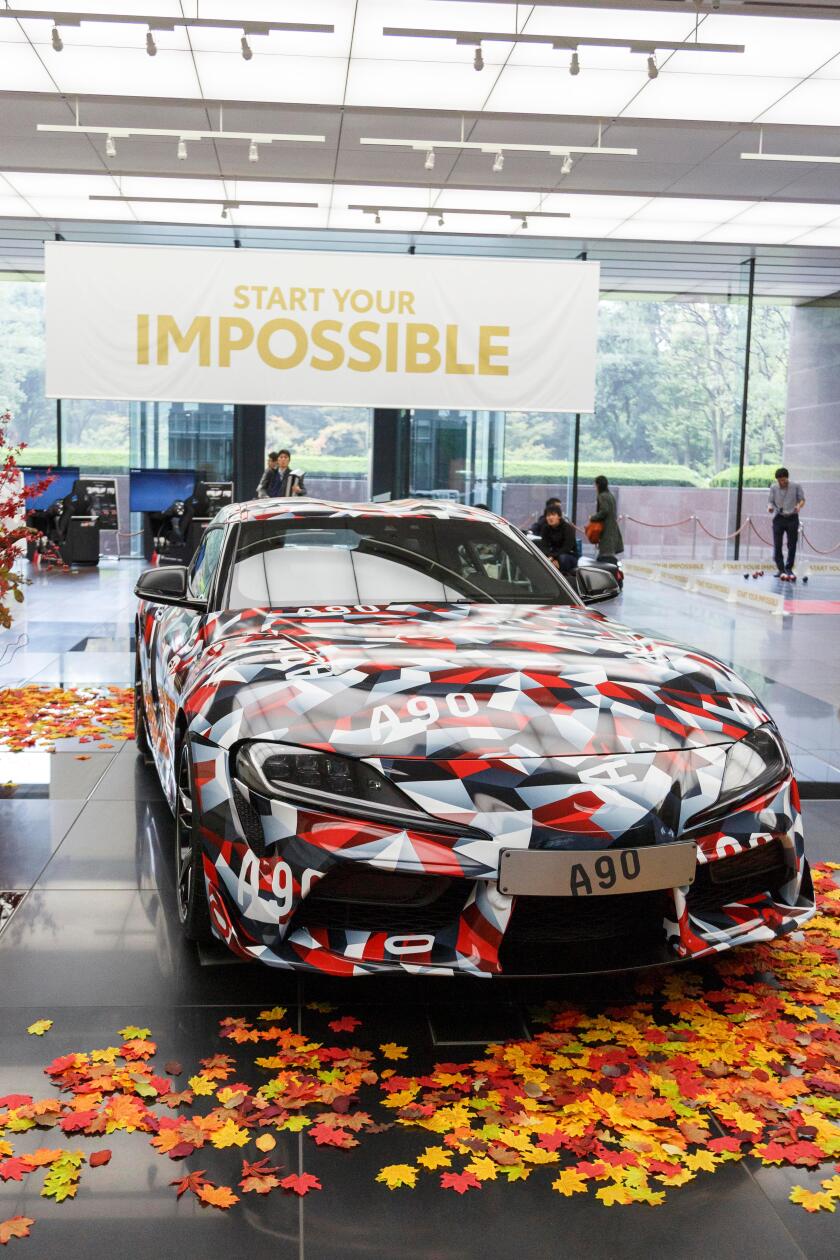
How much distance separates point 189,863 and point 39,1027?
51 cm

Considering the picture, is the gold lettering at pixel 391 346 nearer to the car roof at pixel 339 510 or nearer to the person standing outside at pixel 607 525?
the person standing outside at pixel 607 525

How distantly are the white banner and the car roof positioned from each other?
565cm

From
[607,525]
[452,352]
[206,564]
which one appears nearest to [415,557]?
[206,564]

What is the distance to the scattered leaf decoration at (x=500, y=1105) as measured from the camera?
215 cm

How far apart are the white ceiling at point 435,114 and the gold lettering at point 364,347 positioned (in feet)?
5.80

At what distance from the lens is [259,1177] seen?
6.95ft

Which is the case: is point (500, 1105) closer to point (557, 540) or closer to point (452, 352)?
point (452, 352)

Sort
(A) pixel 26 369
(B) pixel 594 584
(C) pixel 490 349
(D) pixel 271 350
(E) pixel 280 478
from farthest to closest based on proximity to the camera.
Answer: (A) pixel 26 369, (E) pixel 280 478, (C) pixel 490 349, (D) pixel 271 350, (B) pixel 594 584

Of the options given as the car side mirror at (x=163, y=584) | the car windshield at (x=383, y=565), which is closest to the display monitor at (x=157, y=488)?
the car side mirror at (x=163, y=584)

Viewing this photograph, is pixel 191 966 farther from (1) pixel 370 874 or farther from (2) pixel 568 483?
Result: (2) pixel 568 483

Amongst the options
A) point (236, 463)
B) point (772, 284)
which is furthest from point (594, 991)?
point (772, 284)

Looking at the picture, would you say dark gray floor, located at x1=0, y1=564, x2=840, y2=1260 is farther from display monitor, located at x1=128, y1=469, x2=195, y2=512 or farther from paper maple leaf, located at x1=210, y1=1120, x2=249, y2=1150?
display monitor, located at x1=128, y1=469, x2=195, y2=512

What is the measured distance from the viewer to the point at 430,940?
248 centimetres

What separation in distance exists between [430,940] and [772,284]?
700 inches
